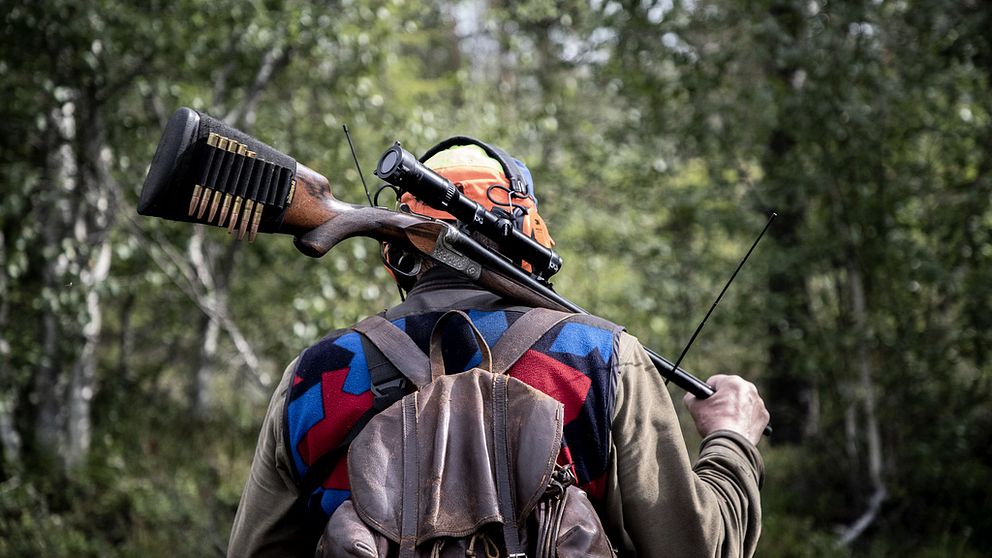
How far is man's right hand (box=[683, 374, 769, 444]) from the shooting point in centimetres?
236

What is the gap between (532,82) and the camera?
42.6 feet

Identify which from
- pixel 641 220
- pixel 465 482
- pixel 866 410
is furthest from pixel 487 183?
pixel 641 220

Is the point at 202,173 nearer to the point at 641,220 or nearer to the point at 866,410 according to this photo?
the point at 866,410

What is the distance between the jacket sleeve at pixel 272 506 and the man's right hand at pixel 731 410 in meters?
1.08

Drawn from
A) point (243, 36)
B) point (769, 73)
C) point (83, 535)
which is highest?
point (769, 73)

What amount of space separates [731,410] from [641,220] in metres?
6.51

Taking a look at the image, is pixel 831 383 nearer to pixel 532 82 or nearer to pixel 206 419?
pixel 206 419

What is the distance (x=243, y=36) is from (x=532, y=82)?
7199 millimetres

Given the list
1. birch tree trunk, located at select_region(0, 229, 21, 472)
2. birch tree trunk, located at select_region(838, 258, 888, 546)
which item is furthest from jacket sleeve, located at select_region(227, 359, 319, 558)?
birch tree trunk, located at select_region(0, 229, 21, 472)

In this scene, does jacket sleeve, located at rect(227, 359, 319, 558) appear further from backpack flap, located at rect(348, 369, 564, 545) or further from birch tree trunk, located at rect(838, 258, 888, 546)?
birch tree trunk, located at rect(838, 258, 888, 546)

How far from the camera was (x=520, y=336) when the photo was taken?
2.02 m

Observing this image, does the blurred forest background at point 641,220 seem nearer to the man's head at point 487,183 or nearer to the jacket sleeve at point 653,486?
the man's head at point 487,183

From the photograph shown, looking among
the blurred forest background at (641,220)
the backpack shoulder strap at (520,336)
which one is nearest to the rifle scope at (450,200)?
the backpack shoulder strap at (520,336)

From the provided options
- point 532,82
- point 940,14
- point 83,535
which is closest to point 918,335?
point 940,14
